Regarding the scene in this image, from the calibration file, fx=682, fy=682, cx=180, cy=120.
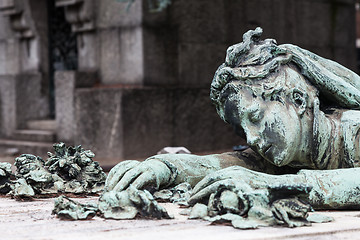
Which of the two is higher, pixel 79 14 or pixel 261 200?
pixel 79 14

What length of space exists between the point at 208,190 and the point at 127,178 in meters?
0.40

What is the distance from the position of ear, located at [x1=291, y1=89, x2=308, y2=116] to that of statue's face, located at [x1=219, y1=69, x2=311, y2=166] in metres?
0.01

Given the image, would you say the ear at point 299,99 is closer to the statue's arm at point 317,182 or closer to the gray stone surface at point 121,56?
the statue's arm at point 317,182

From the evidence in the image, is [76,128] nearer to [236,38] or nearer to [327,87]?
[236,38]

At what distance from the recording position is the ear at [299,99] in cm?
305

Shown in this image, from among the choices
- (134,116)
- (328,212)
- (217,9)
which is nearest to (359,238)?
(328,212)

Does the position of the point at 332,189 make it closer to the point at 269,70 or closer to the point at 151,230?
the point at 269,70

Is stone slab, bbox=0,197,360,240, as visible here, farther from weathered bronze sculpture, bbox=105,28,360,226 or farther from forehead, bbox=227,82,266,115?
forehead, bbox=227,82,266,115

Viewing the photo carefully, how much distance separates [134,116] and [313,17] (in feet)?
12.3

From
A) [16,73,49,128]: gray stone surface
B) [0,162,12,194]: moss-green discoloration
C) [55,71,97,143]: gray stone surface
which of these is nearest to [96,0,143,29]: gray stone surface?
[55,71,97,143]: gray stone surface

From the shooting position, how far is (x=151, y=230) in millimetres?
2326

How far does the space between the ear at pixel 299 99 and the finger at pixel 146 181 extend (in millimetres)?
710

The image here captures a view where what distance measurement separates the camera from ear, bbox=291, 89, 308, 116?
305cm

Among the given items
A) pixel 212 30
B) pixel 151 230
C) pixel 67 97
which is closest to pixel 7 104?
pixel 67 97
